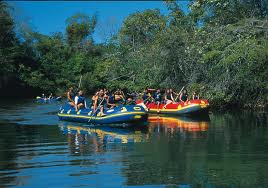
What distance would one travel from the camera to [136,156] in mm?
11195

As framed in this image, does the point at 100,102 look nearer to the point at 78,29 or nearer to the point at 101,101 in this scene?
the point at 101,101

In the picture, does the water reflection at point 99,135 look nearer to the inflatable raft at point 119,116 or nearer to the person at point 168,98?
the inflatable raft at point 119,116

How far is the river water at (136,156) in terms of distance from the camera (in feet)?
28.7

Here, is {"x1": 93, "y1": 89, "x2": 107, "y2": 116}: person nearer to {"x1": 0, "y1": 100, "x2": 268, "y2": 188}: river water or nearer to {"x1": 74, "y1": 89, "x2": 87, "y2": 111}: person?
{"x1": 0, "y1": 100, "x2": 268, "y2": 188}: river water

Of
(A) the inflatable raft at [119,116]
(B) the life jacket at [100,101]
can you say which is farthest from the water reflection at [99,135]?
(B) the life jacket at [100,101]

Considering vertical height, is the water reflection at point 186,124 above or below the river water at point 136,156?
above

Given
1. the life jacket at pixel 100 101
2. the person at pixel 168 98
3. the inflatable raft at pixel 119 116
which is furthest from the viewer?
the person at pixel 168 98

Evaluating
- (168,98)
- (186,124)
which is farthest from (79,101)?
(168,98)

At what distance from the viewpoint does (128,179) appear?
28.8 feet

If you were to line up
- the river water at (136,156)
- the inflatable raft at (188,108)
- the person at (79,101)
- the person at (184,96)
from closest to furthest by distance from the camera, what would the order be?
the river water at (136,156), the person at (79,101), the inflatable raft at (188,108), the person at (184,96)

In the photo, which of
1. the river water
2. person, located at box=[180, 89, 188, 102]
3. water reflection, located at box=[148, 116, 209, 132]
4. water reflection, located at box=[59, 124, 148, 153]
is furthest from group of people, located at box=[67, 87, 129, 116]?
person, located at box=[180, 89, 188, 102]

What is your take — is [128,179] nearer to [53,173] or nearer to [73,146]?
[53,173]

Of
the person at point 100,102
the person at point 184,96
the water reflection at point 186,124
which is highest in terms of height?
the person at point 184,96

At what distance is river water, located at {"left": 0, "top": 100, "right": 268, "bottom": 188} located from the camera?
28.7 ft
